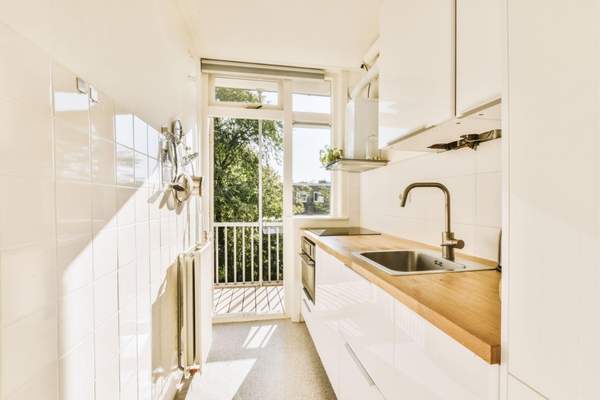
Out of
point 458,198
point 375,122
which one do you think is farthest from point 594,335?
point 375,122

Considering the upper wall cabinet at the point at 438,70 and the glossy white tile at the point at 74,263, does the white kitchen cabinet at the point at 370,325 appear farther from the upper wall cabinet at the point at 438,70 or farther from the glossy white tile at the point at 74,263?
the glossy white tile at the point at 74,263

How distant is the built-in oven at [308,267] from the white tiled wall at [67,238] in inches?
45.5

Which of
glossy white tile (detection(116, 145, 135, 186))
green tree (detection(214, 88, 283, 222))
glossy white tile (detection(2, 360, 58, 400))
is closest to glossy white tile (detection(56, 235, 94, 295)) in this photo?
glossy white tile (detection(2, 360, 58, 400))

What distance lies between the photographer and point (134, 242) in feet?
3.83

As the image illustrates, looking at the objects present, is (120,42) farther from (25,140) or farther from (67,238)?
(67,238)

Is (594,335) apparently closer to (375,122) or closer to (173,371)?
(173,371)

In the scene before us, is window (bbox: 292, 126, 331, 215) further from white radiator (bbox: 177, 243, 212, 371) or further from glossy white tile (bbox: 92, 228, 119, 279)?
glossy white tile (bbox: 92, 228, 119, 279)

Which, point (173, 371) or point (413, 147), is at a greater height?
point (413, 147)

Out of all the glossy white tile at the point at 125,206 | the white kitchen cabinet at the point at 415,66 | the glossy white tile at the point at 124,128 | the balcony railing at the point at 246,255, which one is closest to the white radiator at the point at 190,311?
the glossy white tile at the point at 125,206

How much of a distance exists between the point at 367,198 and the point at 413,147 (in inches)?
43.7

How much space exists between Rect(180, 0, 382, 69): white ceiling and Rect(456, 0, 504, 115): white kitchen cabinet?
1.13 m

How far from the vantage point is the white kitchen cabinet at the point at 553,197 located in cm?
36

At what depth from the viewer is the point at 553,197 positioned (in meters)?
0.41

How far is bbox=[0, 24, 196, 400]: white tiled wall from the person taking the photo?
59 centimetres
